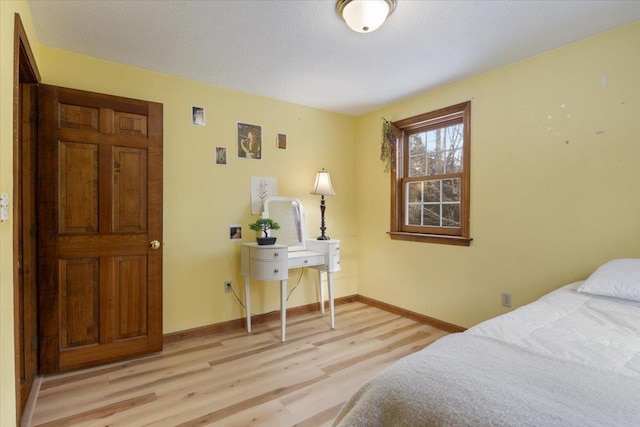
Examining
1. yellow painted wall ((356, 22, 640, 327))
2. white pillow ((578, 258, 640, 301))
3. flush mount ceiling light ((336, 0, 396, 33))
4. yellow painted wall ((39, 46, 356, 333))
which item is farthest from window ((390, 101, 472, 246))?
flush mount ceiling light ((336, 0, 396, 33))

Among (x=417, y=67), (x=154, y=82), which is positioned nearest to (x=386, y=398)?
(x=417, y=67)

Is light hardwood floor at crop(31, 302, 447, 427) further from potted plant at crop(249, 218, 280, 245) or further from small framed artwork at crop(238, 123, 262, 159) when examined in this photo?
small framed artwork at crop(238, 123, 262, 159)

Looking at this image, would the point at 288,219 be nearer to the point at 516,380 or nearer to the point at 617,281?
the point at 617,281

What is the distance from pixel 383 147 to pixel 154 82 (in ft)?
7.57

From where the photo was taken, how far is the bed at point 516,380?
0.74m

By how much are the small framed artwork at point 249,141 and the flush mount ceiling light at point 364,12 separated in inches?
62.1

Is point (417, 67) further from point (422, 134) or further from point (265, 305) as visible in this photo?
point (265, 305)

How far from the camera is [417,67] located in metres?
2.65

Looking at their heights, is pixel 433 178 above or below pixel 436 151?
below

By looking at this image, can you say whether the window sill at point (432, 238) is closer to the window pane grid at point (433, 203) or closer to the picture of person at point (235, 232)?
the window pane grid at point (433, 203)

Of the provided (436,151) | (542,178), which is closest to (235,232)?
(436,151)

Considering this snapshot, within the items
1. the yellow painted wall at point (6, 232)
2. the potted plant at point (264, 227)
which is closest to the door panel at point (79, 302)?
the yellow painted wall at point (6, 232)

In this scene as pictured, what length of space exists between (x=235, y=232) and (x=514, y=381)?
2.66 meters

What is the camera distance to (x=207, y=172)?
2994mm
